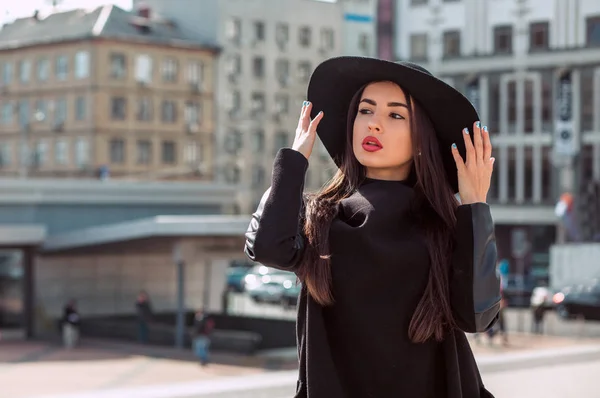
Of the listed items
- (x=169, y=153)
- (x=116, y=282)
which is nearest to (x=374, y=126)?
(x=116, y=282)

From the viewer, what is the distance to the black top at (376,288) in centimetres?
366

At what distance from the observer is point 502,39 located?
5566 centimetres

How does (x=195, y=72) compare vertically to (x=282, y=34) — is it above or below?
below

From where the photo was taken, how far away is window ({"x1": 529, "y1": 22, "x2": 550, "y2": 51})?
54469 millimetres

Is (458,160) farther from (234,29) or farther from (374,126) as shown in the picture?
(234,29)

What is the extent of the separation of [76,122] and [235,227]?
156 ft

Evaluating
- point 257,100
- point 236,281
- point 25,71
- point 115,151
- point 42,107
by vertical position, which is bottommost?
point 236,281

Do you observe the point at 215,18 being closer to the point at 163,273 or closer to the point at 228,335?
the point at 163,273

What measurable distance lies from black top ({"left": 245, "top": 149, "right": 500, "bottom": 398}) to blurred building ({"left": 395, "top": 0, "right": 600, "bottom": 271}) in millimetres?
50023

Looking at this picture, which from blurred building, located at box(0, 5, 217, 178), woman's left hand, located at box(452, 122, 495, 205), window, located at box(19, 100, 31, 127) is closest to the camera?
woman's left hand, located at box(452, 122, 495, 205)

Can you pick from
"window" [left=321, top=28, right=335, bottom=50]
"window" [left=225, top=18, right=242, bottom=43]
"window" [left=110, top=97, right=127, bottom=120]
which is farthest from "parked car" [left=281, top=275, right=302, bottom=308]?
Answer: "window" [left=321, top=28, right=335, bottom=50]

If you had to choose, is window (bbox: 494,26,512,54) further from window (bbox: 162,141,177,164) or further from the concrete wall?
window (bbox: 162,141,177,164)

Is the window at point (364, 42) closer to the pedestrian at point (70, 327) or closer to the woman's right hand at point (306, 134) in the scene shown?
the pedestrian at point (70, 327)

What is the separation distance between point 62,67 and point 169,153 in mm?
8337
